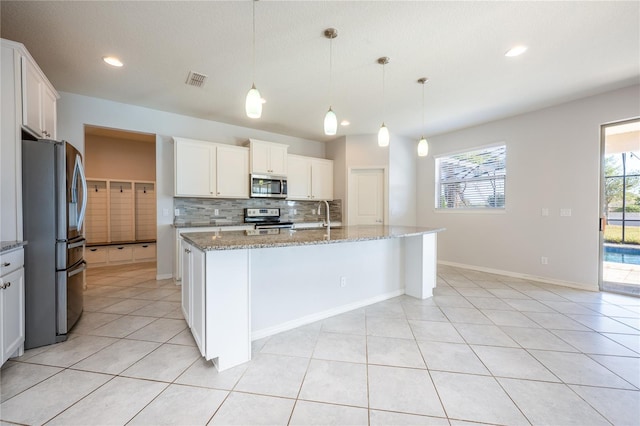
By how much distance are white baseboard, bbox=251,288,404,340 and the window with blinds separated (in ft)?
9.01

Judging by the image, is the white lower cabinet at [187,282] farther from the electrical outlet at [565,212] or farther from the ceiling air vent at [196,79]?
the electrical outlet at [565,212]

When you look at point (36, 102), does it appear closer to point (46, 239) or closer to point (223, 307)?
point (46, 239)

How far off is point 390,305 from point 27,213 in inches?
136

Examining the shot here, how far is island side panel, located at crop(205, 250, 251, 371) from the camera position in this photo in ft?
5.86

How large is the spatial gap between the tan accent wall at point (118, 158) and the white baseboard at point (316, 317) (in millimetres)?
5153

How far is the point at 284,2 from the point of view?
1910 mm

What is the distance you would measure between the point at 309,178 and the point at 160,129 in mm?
2695

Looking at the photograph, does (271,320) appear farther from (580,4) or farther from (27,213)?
(580,4)

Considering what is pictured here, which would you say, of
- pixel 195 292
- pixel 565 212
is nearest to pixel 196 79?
pixel 195 292

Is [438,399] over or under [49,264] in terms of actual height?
under

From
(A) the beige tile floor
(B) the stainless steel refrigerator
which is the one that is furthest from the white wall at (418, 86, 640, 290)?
(B) the stainless steel refrigerator

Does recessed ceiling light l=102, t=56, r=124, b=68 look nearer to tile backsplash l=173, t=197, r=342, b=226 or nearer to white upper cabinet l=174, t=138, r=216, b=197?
white upper cabinet l=174, t=138, r=216, b=197

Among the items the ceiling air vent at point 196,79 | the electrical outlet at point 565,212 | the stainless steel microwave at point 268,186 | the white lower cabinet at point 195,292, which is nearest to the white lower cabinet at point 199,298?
the white lower cabinet at point 195,292

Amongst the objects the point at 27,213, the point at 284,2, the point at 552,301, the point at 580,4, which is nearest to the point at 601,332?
the point at 552,301
